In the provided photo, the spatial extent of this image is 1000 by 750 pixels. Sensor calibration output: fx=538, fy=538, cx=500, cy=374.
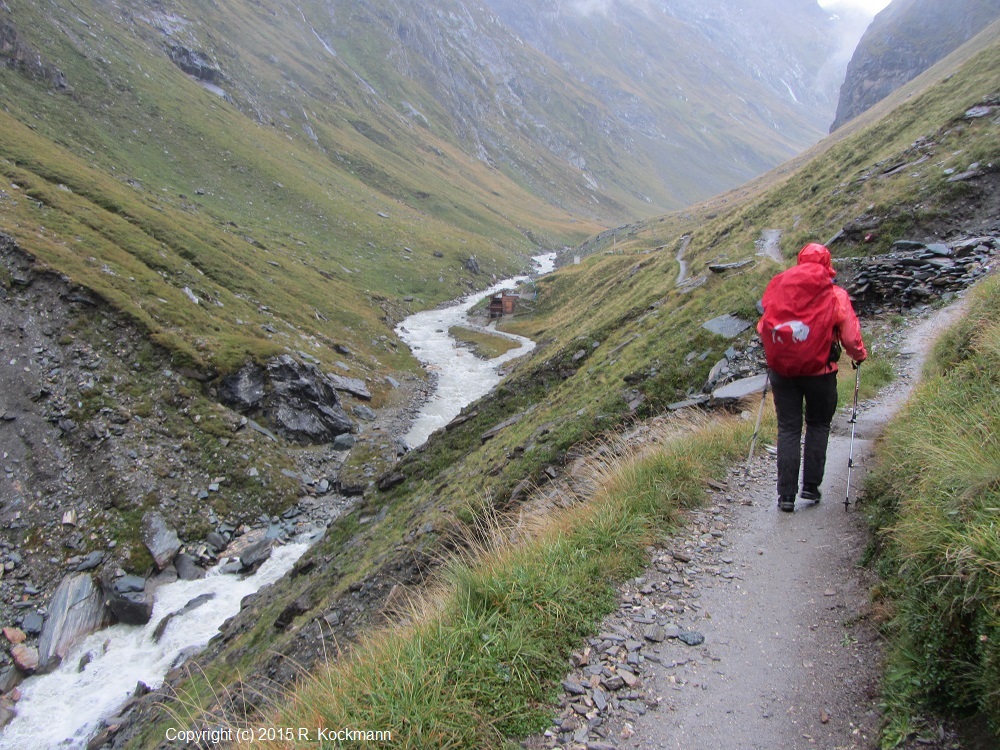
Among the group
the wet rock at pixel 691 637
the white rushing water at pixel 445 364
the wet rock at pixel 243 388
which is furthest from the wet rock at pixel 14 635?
the wet rock at pixel 691 637

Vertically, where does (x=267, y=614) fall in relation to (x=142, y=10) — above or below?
below

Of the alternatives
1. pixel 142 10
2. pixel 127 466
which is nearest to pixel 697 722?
pixel 127 466

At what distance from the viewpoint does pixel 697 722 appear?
419 cm

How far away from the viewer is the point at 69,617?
17969 millimetres

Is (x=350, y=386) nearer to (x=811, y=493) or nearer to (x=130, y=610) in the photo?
(x=130, y=610)

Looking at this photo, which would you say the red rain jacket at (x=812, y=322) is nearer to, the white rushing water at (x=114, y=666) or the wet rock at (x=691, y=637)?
the wet rock at (x=691, y=637)

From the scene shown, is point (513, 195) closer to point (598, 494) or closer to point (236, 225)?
point (236, 225)

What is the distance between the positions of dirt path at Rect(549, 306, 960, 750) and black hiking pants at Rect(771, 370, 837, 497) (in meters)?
0.43

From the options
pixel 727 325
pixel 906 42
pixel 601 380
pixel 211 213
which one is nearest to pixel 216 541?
pixel 601 380

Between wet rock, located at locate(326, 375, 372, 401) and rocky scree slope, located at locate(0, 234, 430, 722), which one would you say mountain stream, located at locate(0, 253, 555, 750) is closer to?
rocky scree slope, located at locate(0, 234, 430, 722)

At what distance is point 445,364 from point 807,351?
42928mm

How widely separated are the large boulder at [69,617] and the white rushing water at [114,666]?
0.33 meters

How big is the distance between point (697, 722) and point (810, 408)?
4563 mm

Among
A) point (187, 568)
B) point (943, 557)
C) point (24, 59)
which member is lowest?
point (187, 568)
